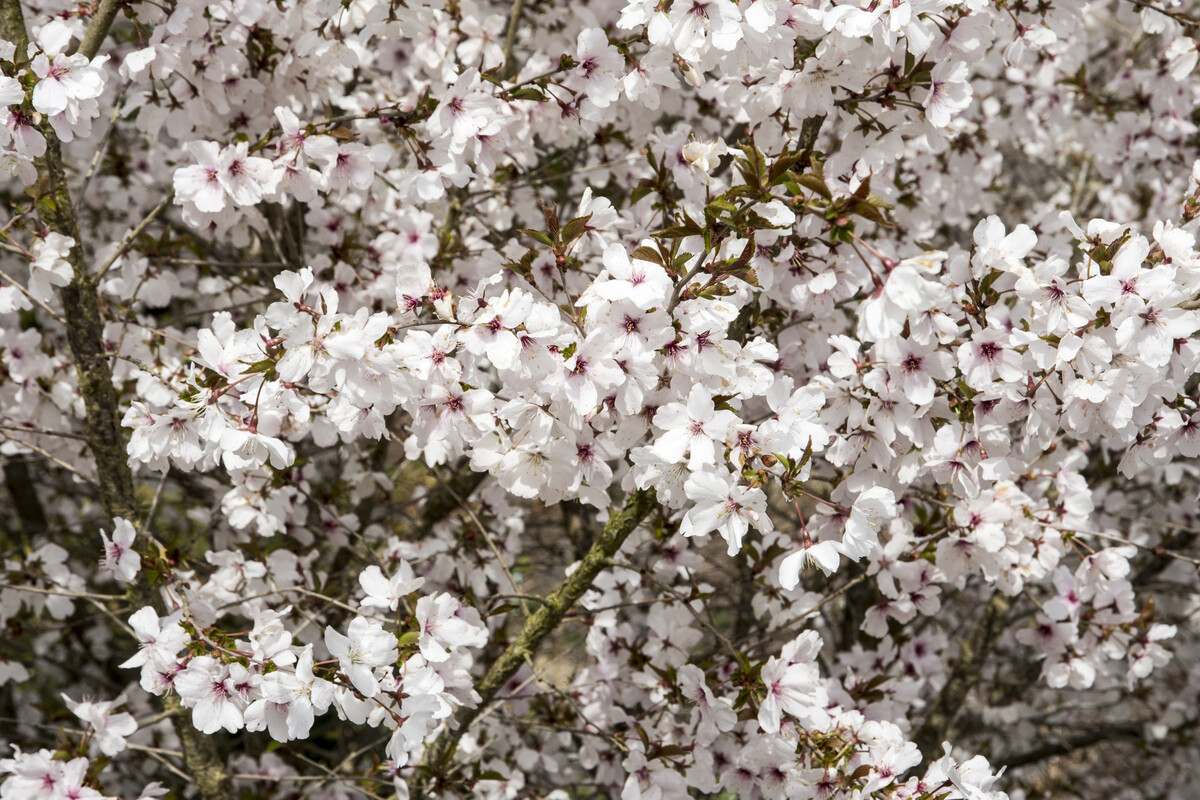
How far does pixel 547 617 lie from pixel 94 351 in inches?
56.5

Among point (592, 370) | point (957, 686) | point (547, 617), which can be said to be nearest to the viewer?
point (592, 370)

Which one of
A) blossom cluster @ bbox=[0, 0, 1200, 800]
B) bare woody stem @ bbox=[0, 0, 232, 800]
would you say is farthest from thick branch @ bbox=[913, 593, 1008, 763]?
bare woody stem @ bbox=[0, 0, 232, 800]

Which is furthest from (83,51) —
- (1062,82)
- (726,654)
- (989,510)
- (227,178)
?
(1062,82)

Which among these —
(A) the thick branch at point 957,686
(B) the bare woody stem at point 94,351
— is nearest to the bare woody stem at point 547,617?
(B) the bare woody stem at point 94,351

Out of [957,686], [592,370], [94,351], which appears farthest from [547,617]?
[957,686]

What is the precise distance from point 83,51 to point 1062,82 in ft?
11.8

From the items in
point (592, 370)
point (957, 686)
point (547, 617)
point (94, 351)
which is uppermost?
point (94, 351)

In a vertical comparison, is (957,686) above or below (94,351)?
below

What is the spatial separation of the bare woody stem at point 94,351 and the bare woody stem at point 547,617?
658 mm

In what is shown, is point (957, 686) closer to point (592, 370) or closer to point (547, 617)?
point (547, 617)

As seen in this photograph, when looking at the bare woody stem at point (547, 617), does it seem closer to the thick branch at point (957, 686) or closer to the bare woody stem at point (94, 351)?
the bare woody stem at point (94, 351)

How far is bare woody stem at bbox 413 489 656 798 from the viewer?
2.68 meters

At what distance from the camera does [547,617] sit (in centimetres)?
289

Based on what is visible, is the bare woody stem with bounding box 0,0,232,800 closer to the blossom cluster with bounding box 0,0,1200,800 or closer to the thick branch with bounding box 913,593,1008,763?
the blossom cluster with bounding box 0,0,1200,800
